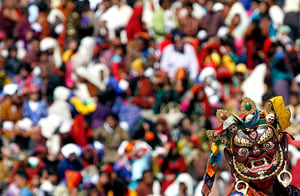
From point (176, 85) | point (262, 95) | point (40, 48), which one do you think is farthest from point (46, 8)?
point (262, 95)

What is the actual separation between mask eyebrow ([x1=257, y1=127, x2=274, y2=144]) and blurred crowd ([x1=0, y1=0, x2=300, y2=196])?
14.5 ft

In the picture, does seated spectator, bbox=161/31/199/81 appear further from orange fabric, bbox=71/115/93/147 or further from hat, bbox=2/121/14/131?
hat, bbox=2/121/14/131

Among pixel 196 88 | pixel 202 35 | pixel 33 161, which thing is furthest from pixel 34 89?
pixel 202 35

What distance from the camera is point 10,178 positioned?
51.2 feet

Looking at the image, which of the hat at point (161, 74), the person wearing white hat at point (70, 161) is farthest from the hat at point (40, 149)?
the hat at point (161, 74)

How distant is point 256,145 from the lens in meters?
8.77

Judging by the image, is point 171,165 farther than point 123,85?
No

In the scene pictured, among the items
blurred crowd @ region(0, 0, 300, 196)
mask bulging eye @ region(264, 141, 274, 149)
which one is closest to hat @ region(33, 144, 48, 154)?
blurred crowd @ region(0, 0, 300, 196)

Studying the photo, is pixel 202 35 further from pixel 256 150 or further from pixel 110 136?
pixel 256 150

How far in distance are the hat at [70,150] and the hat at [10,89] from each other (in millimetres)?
2269

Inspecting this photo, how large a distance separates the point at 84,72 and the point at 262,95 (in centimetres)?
336

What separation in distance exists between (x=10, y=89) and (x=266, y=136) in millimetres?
9753

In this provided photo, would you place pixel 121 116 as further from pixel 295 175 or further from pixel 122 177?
pixel 295 175

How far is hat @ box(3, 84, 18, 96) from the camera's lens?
17.8 meters
